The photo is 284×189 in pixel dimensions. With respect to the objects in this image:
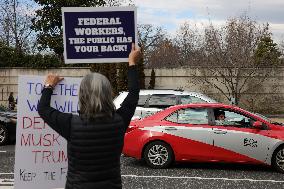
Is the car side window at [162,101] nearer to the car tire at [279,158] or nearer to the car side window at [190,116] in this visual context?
the car side window at [190,116]

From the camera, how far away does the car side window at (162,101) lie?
14648 mm

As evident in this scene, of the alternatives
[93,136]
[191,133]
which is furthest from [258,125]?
[93,136]

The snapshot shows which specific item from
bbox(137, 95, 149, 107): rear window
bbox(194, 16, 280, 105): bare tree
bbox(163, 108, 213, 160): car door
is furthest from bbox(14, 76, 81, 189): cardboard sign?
bbox(194, 16, 280, 105): bare tree

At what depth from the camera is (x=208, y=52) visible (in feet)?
99.5

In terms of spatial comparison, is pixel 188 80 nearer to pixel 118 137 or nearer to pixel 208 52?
pixel 208 52

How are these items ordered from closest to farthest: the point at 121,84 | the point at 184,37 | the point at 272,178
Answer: the point at 272,178 < the point at 121,84 < the point at 184,37

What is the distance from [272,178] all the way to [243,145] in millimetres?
Result: 869

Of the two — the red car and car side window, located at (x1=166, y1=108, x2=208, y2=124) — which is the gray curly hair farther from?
car side window, located at (x1=166, y1=108, x2=208, y2=124)

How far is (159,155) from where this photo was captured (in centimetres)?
1074

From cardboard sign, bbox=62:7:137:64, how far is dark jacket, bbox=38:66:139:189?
1.10 metres

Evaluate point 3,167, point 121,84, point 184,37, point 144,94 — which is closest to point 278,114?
point 121,84

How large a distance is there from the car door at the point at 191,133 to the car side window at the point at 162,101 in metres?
3.80

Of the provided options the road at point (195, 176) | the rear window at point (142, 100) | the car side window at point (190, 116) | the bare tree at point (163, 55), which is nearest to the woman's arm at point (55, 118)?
the road at point (195, 176)

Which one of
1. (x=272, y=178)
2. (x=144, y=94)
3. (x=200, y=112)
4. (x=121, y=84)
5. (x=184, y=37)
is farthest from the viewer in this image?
(x=184, y=37)
